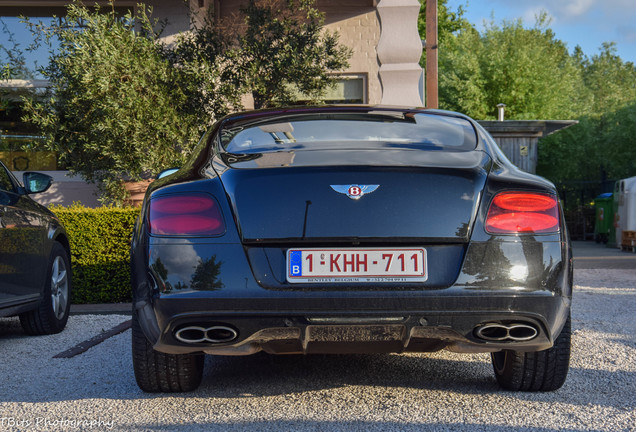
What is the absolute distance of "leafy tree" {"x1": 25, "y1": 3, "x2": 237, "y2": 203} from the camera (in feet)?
30.4

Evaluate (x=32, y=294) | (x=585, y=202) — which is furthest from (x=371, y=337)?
(x=585, y=202)

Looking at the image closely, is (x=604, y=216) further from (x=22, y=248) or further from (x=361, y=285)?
(x=361, y=285)

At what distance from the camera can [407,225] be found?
3.34m

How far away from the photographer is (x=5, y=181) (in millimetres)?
6012

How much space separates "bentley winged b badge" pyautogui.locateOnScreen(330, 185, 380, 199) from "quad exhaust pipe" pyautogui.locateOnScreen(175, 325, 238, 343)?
30.5 inches

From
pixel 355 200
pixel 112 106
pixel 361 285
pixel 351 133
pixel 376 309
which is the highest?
pixel 112 106

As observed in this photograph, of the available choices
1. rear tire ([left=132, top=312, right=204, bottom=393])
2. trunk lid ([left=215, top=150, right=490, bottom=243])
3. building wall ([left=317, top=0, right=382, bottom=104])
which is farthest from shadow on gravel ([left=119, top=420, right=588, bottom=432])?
building wall ([left=317, top=0, right=382, bottom=104])

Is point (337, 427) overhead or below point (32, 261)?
below

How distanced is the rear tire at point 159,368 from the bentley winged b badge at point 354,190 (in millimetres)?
1227

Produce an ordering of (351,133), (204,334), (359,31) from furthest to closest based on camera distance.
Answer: (359,31) < (351,133) < (204,334)

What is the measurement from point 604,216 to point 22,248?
20.4 metres

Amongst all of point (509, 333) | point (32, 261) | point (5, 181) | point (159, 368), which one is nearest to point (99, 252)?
A: point (5, 181)

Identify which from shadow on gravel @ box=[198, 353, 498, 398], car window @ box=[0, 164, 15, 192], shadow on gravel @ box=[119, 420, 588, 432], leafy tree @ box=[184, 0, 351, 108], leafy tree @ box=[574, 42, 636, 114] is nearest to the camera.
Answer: shadow on gravel @ box=[119, 420, 588, 432]

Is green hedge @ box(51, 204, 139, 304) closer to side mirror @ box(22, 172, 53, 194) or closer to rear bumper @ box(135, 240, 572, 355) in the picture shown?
side mirror @ box(22, 172, 53, 194)
